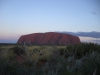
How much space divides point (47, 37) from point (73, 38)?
12336mm

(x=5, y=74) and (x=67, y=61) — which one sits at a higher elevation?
(x=67, y=61)

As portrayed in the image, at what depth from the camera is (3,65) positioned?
28.6ft

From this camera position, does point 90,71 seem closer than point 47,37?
Yes

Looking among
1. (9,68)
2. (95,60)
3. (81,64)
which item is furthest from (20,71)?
(95,60)

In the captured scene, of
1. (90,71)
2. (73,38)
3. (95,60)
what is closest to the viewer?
(90,71)

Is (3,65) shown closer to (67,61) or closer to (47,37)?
(67,61)

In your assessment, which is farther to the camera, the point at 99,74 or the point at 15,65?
the point at 15,65

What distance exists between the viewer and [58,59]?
8977 millimetres

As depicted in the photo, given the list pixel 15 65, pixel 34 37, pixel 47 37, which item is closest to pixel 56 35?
pixel 47 37

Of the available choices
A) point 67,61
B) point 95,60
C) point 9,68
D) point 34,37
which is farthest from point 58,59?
point 34,37

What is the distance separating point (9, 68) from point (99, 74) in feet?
12.7

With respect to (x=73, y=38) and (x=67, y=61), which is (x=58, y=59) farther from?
(x=73, y=38)

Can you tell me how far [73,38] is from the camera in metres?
93.6

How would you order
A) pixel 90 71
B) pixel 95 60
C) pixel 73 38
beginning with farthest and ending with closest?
pixel 73 38, pixel 95 60, pixel 90 71
